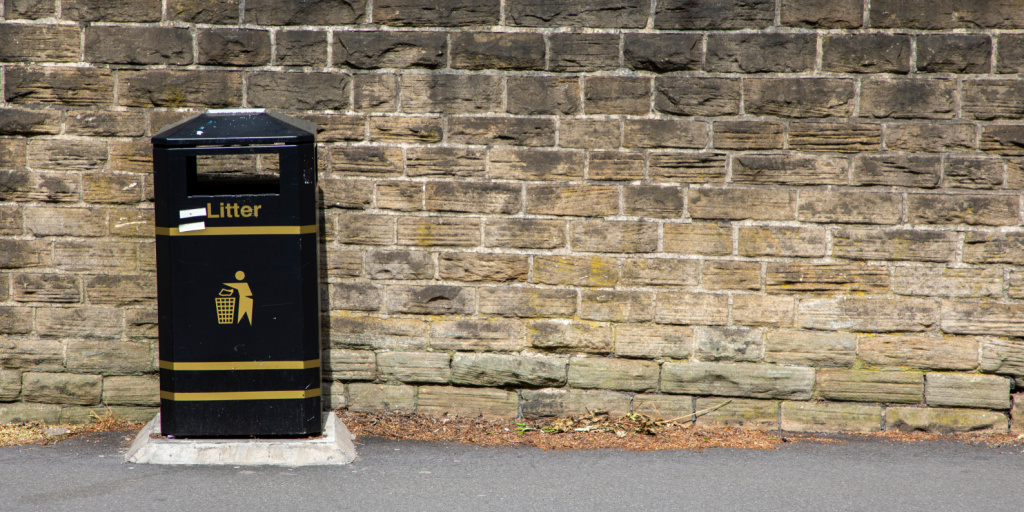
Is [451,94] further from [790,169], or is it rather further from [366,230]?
[790,169]

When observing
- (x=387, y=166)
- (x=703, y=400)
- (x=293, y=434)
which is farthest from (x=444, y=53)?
(x=703, y=400)

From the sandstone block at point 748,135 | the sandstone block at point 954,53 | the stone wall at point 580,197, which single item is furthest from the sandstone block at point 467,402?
the sandstone block at point 954,53

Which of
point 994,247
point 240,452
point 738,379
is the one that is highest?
point 994,247

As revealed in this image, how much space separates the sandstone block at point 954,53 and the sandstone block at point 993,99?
0.32ft

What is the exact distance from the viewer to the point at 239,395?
4129 mm

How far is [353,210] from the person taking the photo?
4789 millimetres

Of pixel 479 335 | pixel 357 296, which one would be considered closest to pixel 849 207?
pixel 479 335

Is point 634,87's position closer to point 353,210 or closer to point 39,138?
point 353,210

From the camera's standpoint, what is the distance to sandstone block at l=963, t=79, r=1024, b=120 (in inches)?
179

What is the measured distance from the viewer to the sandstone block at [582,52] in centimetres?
461

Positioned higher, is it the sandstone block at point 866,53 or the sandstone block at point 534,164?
the sandstone block at point 866,53

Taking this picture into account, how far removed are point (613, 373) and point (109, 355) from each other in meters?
3.20

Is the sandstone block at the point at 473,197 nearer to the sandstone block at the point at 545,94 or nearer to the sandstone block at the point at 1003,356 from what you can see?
the sandstone block at the point at 545,94

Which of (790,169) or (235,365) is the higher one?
(790,169)
